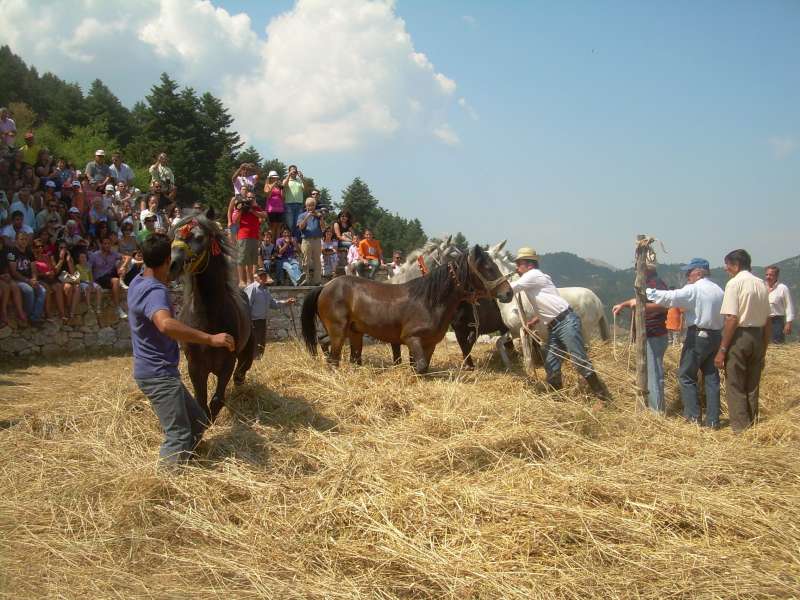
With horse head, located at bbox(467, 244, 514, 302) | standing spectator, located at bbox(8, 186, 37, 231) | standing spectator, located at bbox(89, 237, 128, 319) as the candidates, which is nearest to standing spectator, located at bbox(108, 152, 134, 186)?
standing spectator, located at bbox(8, 186, 37, 231)

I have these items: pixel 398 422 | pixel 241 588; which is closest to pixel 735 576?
pixel 241 588

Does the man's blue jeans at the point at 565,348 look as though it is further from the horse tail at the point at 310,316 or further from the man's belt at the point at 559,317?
the horse tail at the point at 310,316

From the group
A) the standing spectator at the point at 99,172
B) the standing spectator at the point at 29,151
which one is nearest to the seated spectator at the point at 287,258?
the standing spectator at the point at 99,172

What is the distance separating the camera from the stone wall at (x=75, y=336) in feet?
29.9

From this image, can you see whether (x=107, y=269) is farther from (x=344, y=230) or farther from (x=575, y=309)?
(x=575, y=309)

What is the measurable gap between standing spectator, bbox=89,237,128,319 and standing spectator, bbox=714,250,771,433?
30.0 feet

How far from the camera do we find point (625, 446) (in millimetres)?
4496

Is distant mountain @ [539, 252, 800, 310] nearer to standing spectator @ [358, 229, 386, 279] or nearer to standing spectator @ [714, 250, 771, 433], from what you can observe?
standing spectator @ [358, 229, 386, 279]

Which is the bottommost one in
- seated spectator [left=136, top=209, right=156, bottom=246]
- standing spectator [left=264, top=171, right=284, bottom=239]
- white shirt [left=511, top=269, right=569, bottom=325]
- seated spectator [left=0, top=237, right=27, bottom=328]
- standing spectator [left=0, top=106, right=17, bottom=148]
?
white shirt [left=511, top=269, right=569, bottom=325]

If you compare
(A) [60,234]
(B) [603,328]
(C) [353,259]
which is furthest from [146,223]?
(B) [603,328]

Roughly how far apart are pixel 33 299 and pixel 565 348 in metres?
8.06

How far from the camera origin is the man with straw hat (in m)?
6.16

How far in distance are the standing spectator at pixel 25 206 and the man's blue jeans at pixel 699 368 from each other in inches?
402

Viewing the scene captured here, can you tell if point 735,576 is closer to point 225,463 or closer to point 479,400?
point 479,400
